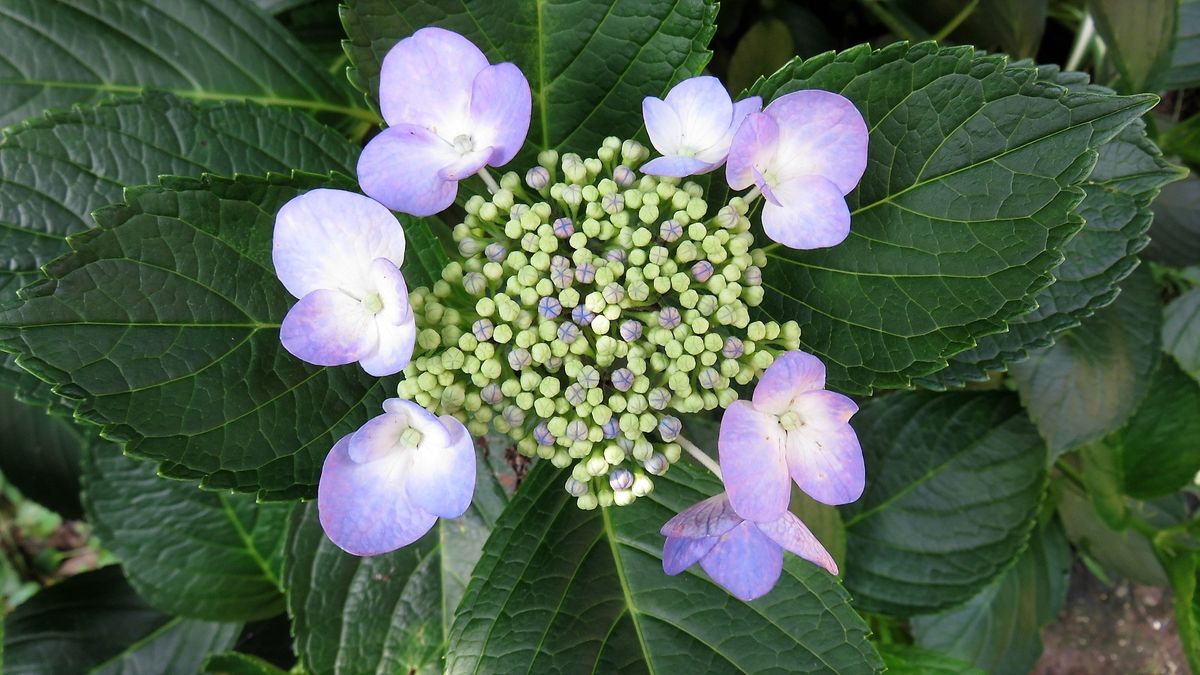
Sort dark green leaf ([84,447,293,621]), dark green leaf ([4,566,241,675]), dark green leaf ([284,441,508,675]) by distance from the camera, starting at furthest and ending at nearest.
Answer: dark green leaf ([4,566,241,675])
dark green leaf ([84,447,293,621])
dark green leaf ([284,441,508,675])

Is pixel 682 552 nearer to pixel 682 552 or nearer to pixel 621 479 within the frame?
pixel 682 552

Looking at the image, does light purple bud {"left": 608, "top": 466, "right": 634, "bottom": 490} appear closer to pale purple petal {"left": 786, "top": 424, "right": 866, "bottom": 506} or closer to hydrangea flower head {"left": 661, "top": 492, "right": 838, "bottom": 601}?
hydrangea flower head {"left": 661, "top": 492, "right": 838, "bottom": 601}

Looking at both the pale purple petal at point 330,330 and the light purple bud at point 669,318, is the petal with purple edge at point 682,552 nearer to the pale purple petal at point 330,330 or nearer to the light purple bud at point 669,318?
the light purple bud at point 669,318

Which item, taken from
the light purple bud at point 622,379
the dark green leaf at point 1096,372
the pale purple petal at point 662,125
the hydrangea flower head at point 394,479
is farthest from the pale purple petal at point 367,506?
the dark green leaf at point 1096,372

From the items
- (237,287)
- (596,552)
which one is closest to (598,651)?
(596,552)

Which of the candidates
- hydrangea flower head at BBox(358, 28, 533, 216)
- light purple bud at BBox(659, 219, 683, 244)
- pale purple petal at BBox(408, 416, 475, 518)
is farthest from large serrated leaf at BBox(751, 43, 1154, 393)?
pale purple petal at BBox(408, 416, 475, 518)

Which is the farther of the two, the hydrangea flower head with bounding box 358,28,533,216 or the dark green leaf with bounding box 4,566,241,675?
the dark green leaf with bounding box 4,566,241,675

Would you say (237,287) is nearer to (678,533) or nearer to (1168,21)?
(678,533)
